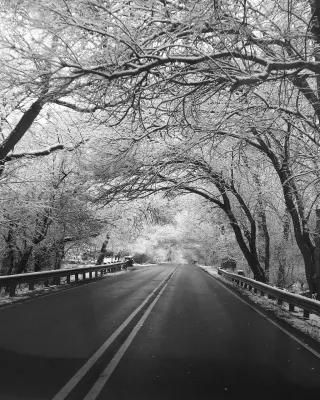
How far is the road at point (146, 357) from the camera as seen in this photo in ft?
15.3

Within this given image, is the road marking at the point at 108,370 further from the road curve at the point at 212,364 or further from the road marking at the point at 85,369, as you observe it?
the road marking at the point at 85,369

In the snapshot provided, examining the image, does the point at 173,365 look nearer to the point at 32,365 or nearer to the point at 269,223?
the point at 32,365

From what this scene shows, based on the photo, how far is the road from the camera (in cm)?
466

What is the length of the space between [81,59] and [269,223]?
24594 mm

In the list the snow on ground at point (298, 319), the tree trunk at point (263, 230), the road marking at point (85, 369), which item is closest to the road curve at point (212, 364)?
the road marking at point (85, 369)

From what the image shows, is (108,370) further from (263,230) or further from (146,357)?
(263,230)

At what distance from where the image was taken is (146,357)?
6.03 m

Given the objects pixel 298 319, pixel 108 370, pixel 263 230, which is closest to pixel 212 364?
pixel 108 370

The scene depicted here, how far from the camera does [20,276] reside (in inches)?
527

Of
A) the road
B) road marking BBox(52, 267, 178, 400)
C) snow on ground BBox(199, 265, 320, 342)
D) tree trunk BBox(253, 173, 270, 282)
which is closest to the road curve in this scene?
the road

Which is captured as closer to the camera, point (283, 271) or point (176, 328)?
point (176, 328)

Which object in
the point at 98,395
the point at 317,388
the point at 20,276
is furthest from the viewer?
the point at 20,276

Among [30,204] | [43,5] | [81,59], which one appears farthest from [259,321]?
[30,204]

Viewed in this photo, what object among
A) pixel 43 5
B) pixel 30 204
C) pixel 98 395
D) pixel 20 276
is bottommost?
pixel 98 395
